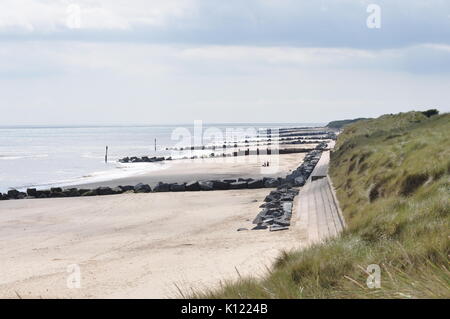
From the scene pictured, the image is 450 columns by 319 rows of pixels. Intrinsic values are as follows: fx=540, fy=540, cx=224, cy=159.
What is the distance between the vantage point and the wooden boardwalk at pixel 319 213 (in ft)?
44.1

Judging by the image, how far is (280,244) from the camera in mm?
13562

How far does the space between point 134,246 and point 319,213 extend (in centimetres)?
579

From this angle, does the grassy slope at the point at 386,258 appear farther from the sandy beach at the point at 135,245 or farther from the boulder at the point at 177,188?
the boulder at the point at 177,188

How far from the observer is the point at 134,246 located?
15.1m

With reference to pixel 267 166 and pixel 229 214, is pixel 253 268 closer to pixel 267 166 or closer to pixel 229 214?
pixel 229 214

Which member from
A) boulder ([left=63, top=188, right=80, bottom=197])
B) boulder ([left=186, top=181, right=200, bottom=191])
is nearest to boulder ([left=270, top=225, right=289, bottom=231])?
boulder ([left=186, top=181, right=200, bottom=191])

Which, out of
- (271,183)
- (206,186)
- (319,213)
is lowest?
(206,186)

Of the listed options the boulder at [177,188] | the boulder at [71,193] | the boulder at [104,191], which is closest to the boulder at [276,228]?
the boulder at [177,188]

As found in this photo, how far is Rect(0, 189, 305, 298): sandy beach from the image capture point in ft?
35.0

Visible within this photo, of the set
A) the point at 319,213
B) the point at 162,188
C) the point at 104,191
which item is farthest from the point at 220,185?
the point at 319,213

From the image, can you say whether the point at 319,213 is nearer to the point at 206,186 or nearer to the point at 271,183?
the point at 271,183

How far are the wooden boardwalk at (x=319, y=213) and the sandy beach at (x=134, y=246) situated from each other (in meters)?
0.61

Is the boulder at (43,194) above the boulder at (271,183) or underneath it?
underneath
